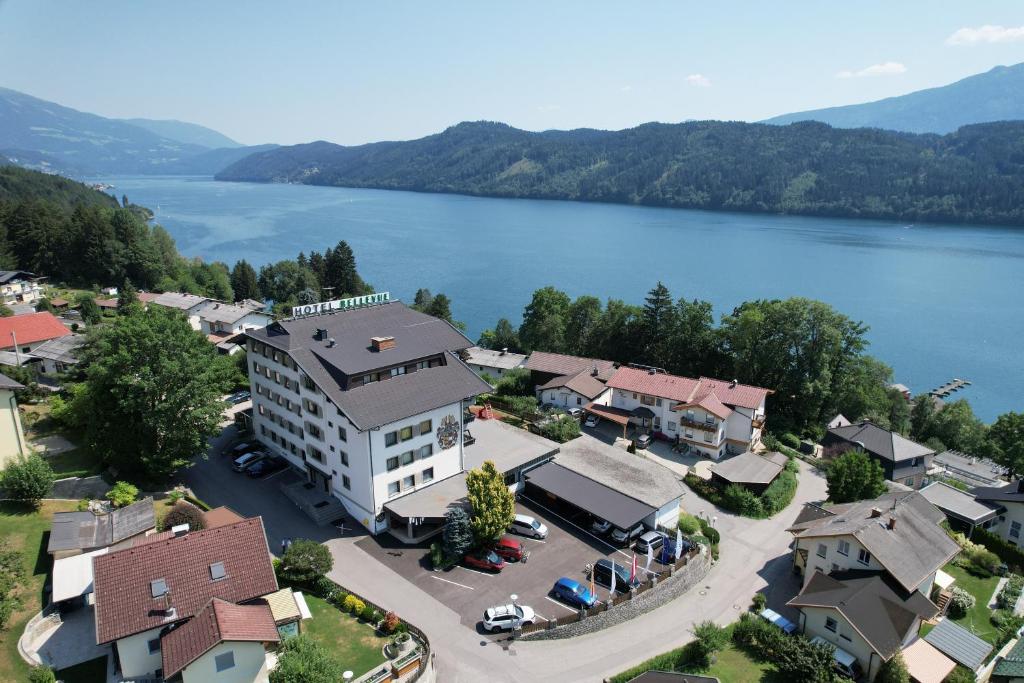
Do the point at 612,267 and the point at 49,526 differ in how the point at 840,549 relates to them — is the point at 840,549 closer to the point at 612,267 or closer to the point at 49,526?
the point at 49,526

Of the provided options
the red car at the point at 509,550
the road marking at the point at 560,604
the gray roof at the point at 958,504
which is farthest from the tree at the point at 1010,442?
the red car at the point at 509,550

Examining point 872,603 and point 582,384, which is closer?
point 872,603

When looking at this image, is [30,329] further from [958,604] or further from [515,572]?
[958,604]

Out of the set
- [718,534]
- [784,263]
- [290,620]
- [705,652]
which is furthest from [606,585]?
[784,263]

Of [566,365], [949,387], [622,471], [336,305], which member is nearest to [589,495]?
[622,471]

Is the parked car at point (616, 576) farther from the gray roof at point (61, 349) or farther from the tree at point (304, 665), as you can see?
the gray roof at point (61, 349)

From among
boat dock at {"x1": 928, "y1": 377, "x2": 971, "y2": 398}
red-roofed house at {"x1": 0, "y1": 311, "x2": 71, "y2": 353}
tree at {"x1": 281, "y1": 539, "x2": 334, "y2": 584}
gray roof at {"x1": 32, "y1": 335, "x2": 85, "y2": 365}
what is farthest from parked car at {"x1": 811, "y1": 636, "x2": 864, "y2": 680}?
boat dock at {"x1": 928, "y1": 377, "x2": 971, "y2": 398}
